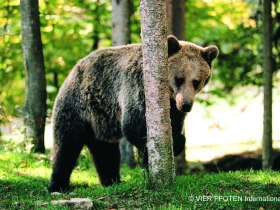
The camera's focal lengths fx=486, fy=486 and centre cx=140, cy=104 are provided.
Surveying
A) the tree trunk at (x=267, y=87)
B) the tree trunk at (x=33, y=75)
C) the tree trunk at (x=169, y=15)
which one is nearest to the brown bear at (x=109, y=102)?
the tree trunk at (x=33, y=75)

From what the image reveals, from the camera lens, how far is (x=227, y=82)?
13594 mm

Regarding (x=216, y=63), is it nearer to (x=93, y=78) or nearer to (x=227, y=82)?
(x=227, y=82)

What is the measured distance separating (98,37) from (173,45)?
821 cm

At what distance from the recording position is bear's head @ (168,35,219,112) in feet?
21.6

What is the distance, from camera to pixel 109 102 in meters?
7.43

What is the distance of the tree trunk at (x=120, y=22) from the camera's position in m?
10.3

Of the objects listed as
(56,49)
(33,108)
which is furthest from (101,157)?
(56,49)

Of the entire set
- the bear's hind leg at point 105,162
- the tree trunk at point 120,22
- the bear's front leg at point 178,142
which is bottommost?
the bear's hind leg at point 105,162

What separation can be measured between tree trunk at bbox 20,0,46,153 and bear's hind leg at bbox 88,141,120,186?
1762 millimetres

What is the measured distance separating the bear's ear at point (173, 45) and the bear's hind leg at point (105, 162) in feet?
6.71

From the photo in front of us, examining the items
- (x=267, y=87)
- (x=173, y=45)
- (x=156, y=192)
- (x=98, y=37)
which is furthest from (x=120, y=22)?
(x=156, y=192)

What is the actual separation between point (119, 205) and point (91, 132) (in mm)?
2520

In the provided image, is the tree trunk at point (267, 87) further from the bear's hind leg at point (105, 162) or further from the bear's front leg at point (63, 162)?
the bear's front leg at point (63, 162)

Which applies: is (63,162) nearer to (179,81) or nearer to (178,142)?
(178,142)
